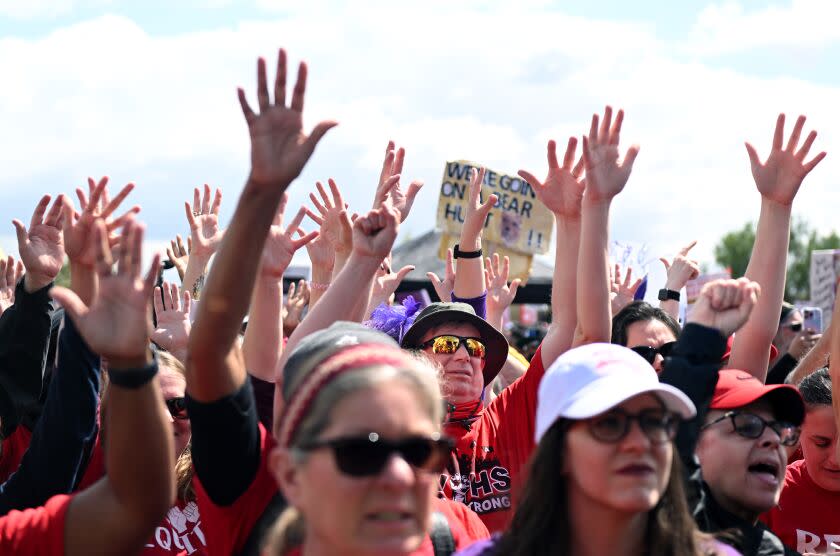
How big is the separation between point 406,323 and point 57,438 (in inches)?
92.1

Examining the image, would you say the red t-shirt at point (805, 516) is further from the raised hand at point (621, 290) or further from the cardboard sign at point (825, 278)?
the cardboard sign at point (825, 278)

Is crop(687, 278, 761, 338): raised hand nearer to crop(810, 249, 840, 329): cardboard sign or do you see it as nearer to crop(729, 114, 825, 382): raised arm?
crop(729, 114, 825, 382): raised arm

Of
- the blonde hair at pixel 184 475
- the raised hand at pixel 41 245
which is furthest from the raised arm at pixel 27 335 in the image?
the blonde hair at pixel 184 475

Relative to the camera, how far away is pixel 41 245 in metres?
4.21

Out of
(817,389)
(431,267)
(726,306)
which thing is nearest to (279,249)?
(726,306)

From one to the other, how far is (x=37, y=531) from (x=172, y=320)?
2541mm

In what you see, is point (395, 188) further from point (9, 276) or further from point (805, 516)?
point (9, 276)

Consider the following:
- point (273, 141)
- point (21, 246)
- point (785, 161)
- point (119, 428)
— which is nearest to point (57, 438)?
point (119, 428)

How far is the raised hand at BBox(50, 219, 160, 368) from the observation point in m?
2.20

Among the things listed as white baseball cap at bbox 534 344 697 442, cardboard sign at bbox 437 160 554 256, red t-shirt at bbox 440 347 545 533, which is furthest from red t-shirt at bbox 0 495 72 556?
cardboard sign at bbox 437 160 554 256

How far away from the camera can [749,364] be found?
3.87 m

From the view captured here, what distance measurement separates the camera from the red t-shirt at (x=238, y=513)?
9.00 feet

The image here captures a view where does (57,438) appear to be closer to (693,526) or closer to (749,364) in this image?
(693,526)

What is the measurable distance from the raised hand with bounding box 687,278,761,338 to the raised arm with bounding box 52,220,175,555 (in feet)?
4.99
